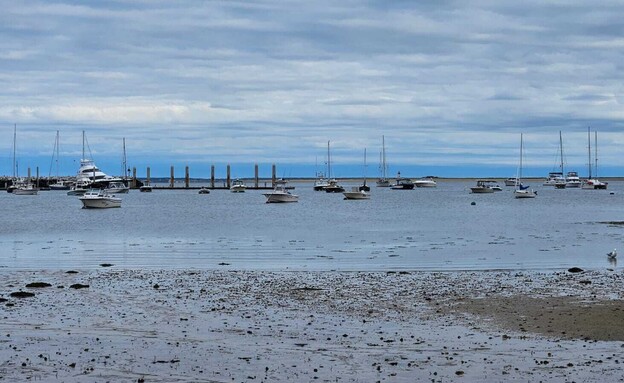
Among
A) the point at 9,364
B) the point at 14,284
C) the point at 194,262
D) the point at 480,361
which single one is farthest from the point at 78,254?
the point at 480,361

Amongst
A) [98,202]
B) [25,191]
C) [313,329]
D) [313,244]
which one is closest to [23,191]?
[25,191]

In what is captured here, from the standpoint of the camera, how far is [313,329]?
2097 centimetres

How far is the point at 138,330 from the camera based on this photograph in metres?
20.7

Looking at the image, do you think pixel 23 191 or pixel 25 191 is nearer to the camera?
pixel 23 191

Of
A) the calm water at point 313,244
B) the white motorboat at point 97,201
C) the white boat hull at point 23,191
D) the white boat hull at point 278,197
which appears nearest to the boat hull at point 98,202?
the white motorboat at point 97,201

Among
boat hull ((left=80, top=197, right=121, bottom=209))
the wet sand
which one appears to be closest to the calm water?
the wet sand

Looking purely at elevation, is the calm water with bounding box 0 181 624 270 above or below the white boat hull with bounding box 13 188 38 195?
below

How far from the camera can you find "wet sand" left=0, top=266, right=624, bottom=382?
649 inches

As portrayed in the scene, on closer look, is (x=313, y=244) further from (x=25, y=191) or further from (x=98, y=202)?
(x=25, y=191)

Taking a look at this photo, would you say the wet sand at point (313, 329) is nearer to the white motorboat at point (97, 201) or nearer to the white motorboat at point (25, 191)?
the white motorboat at point (97, 201)

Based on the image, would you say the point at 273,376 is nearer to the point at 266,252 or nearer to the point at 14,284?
the point at 14,284

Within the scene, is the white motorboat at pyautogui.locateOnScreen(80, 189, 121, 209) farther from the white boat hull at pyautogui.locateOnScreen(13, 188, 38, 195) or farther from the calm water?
the white boat hull at pyautogui.locateOnScreen(13, 188, 38, 195)

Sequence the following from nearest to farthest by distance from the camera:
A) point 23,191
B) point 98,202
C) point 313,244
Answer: point 313,244 < point 98,202 < point 23,191

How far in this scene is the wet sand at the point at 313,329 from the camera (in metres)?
16.5
